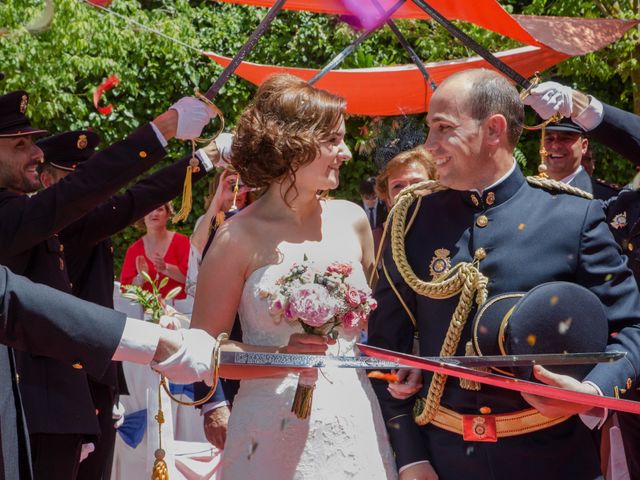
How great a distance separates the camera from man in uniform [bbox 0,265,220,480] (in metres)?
2.88

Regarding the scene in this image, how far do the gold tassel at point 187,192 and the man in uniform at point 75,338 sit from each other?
171cm

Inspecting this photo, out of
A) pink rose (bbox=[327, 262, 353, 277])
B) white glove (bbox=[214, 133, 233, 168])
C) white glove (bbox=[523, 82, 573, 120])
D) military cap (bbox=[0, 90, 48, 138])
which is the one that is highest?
military cap (bbox=[0, 90, 48, 138])

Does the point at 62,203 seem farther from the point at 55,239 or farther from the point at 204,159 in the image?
the point at 204,159

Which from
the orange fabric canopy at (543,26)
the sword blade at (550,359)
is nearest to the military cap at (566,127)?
the orange fabric canopy at (543,26)

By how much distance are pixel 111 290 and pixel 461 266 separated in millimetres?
2747

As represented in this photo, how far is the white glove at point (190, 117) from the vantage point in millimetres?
4777

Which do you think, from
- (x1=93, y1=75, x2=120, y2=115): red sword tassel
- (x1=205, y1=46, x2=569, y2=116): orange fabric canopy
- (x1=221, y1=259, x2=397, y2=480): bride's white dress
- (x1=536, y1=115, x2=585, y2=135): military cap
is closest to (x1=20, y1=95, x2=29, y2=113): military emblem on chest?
(x1=221, y1=259, x2=397, y2=480): bride's white dress

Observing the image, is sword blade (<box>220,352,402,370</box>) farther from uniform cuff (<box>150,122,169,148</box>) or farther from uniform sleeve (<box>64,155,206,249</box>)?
uniform sleeve (<box>64,155,206,249</box>)

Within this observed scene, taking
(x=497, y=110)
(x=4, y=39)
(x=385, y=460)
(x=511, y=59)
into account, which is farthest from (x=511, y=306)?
(x=4, y=39)

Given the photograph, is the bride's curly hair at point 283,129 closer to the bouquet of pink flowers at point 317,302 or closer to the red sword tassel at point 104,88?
the bouquet of pink flowers at point 317,302

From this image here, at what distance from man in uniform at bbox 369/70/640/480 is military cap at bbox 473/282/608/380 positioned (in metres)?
0.09

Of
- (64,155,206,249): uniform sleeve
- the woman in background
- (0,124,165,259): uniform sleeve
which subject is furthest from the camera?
the woman in background

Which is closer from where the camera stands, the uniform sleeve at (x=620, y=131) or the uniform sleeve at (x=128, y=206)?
the uniform sleeve at (x=620, y=131)

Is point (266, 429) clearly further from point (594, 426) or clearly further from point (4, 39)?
point (4, 39)
